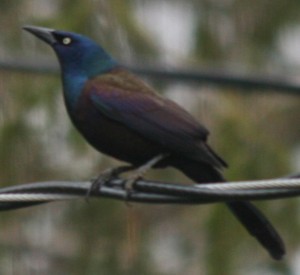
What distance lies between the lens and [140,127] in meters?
5.81

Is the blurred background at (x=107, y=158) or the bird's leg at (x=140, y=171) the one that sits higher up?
the bird's leg at (x=140, y=171)

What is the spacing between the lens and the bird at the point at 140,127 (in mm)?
5672

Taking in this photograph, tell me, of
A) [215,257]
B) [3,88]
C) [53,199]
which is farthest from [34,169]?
[53,199]

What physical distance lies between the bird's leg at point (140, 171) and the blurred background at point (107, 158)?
4.85 feet

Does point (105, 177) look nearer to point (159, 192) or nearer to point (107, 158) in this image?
point (159, 192)

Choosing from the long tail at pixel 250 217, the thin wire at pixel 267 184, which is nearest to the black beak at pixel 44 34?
the long tail at pixel 250 217

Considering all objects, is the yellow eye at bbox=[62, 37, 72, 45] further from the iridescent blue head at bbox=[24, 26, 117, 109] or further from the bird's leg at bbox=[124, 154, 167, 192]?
the bird's leg at bbox=[124, 154, 167, 192]

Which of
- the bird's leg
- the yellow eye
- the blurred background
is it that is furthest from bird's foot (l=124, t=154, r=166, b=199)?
the blurred background

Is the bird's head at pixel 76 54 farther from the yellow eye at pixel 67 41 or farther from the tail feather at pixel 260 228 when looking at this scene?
the tail feather at pixel 260 228

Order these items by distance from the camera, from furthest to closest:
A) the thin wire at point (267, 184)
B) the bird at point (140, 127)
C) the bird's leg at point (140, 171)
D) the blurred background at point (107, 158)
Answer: the blurred background at point (107, 158)
the bird at point (140, 127)
the bird's leg at point (140, 171)
the thin wire at point (267, 184)

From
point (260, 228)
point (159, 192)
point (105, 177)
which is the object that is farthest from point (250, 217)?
point (159, 192)

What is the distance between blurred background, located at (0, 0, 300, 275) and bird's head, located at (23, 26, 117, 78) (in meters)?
0.96

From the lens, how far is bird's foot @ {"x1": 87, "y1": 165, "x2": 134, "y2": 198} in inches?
200

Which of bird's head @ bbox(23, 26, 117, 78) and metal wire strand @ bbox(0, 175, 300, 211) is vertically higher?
metal wire strand @ bbox(0, 175, 300, 211)
